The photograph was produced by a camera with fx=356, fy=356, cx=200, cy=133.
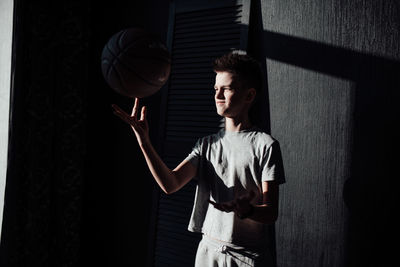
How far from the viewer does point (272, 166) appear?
1.46 m

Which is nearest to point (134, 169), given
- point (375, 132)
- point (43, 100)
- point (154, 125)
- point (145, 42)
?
point (154, 125)

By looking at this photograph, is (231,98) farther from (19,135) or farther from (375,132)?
(19,135)

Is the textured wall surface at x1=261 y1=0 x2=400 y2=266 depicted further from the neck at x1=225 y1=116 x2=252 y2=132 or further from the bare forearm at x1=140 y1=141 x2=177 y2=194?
the bare forearm at x1=140 y1=141 x2=177 y2=194

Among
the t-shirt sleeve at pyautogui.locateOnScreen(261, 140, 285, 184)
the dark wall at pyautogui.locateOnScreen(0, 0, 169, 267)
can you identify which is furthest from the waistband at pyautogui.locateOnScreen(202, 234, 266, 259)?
the dark wall at pyautogui.locateOnScreen(0, 0, 169, 267)

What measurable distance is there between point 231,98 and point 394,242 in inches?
41.0

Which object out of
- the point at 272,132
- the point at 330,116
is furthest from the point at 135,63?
the point at 330,116

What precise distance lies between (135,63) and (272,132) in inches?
34.8

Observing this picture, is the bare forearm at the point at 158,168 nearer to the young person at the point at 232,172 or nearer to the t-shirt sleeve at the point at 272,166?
the young person at the point at 232,172

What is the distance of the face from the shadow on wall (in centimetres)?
61

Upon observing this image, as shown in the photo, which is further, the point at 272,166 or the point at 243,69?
the point at 243,69

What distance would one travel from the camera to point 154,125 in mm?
2596

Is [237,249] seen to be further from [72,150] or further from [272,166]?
[72,150]

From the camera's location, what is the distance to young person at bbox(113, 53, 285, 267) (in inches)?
58.1

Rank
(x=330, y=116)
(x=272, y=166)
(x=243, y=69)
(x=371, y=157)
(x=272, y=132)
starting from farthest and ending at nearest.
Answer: (x=272, y=132) < (x=330, y=116) < (x=371, y=157) < (x=243, y=69) < (x=272, y=166)
